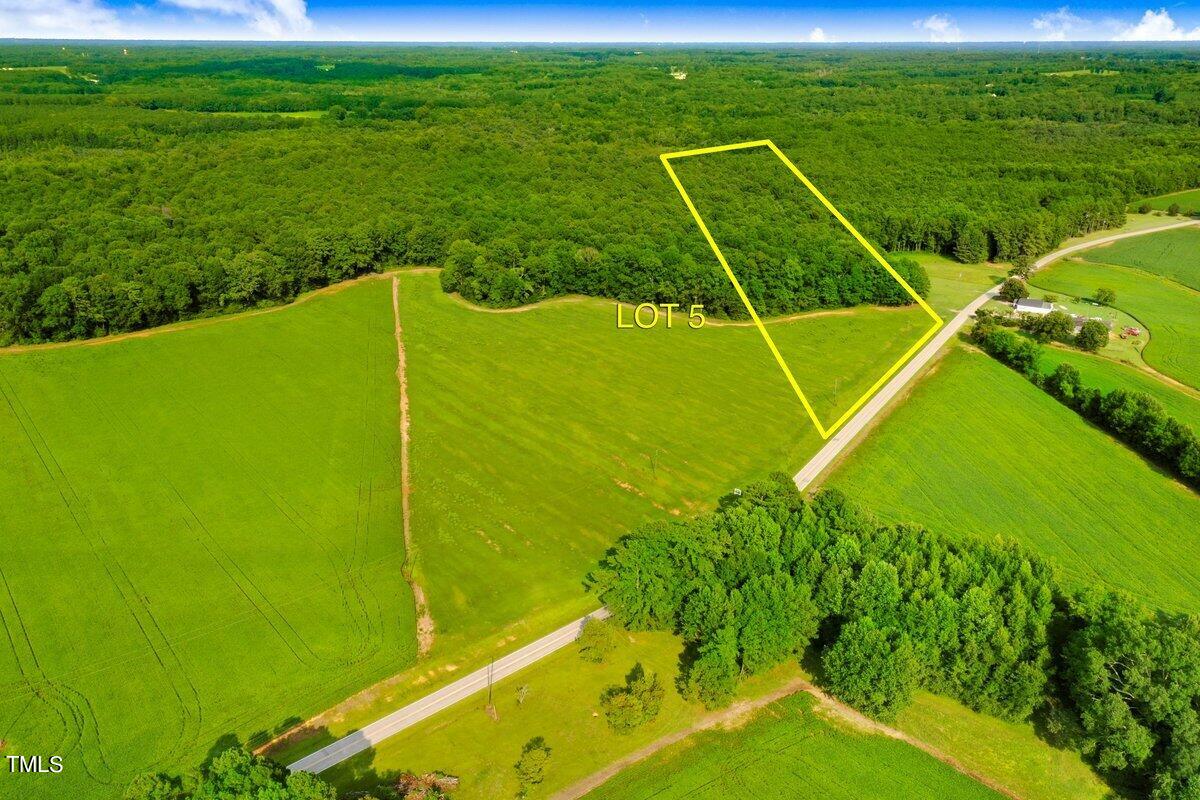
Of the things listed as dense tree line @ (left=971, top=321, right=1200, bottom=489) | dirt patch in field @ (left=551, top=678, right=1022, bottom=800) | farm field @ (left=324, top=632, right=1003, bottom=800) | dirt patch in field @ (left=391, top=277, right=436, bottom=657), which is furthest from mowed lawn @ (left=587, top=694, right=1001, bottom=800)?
dense tree line @ (left=971, top=321, right=1200, bottom=489)

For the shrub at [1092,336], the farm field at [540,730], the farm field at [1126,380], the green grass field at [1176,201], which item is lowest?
the farm field at [540,730]

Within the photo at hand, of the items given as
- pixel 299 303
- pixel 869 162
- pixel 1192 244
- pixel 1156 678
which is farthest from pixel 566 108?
pixel 1156 678

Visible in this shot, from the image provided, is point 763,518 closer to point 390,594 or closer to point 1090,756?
point 1090,756

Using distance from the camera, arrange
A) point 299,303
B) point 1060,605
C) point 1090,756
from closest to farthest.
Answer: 1. point 1090,756
2. point 1060,605
3. point 299,303

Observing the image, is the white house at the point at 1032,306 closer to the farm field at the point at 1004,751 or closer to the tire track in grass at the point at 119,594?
the farm field at the point at 1004,751

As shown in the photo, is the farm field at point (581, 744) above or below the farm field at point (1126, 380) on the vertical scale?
below

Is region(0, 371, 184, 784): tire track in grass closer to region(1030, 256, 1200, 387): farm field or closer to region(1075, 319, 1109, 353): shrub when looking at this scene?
region(1075, 319, 1109, 353): shrub

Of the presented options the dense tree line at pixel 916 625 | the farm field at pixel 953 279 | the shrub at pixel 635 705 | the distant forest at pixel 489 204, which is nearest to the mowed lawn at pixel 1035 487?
the dense tree line at pixel 916 625
